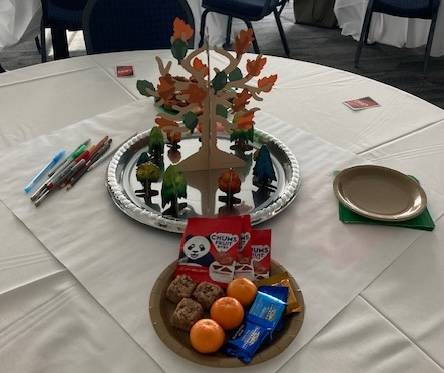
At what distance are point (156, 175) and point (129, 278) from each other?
0.22 meters

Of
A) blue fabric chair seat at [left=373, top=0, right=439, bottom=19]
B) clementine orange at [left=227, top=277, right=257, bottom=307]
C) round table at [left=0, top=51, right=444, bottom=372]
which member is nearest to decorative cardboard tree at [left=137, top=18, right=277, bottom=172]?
round table at [left=0, top=51, right=444, bottom=372]

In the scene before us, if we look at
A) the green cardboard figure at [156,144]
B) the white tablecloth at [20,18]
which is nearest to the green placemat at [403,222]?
the green cardboard figure at [156,144]

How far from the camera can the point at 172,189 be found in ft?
2.55

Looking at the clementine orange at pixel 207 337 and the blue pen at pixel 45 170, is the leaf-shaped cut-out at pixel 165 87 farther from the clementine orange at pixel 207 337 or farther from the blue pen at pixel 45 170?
the clementine orange at pixel 207 337

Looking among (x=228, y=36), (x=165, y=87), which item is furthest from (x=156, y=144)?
(x=228, y=36)

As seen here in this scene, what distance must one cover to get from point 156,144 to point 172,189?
0.16 meters

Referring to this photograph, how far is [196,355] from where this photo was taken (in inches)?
22.1

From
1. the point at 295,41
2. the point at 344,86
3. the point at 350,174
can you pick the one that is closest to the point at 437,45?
the point at 295,41

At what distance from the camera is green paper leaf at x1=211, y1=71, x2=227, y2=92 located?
0.81 m

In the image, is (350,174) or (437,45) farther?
(437,45)

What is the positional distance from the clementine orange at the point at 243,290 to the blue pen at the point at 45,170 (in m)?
0.42

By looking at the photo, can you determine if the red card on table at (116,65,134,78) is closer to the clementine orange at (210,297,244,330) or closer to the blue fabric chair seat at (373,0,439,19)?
the clementine orange at (210,297,244,330)

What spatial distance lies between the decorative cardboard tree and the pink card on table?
334 mm

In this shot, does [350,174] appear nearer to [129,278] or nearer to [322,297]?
[322,297]
